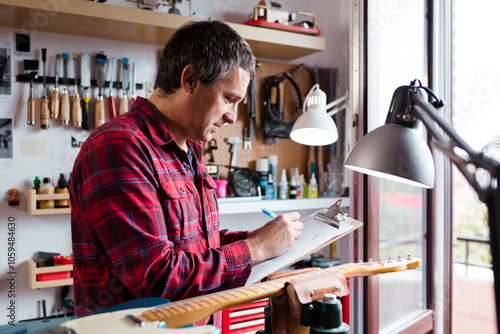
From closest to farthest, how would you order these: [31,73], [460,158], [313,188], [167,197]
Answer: [460,158] < [167,197] < [31,73] < [313,188]

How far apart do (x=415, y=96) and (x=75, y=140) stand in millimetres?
1952

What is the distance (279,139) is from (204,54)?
1.83 m

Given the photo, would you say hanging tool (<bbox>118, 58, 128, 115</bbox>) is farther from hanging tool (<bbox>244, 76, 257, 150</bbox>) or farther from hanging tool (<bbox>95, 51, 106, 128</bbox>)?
hanging tool (<bbox>244, 76, 257, 150</bbox>)

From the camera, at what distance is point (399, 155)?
890 millimetres

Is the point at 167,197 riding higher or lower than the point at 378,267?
higher

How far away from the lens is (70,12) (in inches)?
76.5

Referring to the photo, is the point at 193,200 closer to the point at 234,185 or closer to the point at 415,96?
the point at 415,96

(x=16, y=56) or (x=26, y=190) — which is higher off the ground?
(x=16, y=56)

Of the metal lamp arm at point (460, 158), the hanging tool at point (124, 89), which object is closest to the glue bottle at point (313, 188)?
the hanging tool at point (124, 89)

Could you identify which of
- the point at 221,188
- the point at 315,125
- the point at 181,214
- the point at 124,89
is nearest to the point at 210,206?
the point at 181,214

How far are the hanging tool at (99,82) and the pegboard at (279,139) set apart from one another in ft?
2.10

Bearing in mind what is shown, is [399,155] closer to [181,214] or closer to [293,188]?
[181,214]

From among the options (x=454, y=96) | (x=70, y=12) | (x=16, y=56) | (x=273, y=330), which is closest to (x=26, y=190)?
(x=16, y=56)

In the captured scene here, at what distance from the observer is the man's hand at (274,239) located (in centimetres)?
105
